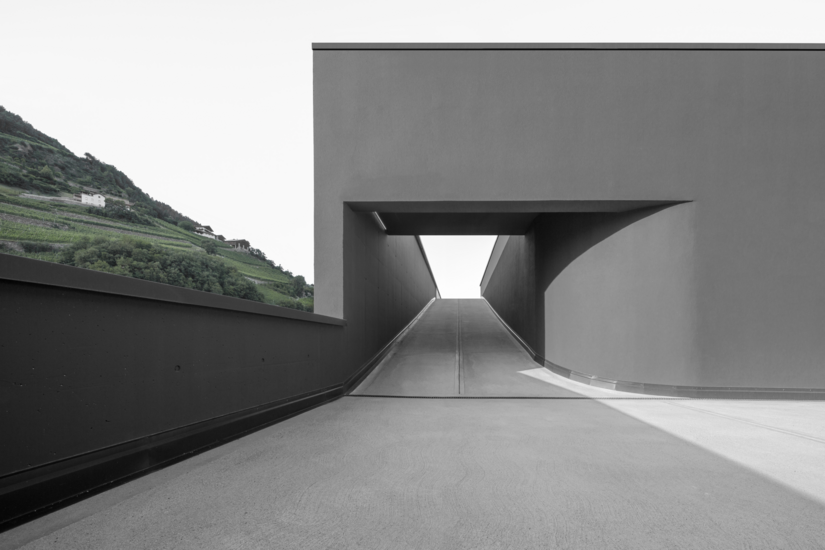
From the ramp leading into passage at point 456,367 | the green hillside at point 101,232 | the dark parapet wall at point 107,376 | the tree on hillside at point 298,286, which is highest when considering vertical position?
the green hillside at point 101,232

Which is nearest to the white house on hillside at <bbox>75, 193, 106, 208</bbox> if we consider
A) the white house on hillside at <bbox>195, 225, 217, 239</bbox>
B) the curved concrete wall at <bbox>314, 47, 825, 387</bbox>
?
the white house on hillside at <bbox>195, 225, 217, 239</bbox>

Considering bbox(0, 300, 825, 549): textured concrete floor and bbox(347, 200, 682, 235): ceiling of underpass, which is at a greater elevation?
bbox(347, 200, 682, 235): ceiling of underpass

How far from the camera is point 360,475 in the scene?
11.5 ft

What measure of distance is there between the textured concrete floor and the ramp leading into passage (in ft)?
7.28

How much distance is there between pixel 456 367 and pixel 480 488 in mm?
6960

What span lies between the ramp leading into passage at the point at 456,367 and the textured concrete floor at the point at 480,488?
2220 mm

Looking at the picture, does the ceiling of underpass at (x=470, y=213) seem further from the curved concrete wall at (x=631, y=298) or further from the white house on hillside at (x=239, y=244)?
the white house on hillside at (x=239, y=244)

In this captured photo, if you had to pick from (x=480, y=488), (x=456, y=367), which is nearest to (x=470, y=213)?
(x=456, y=367)

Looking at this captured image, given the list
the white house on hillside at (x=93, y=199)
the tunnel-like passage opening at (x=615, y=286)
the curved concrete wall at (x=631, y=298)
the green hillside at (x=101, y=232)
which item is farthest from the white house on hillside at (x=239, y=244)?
the curved concrete wall at (x=631, y=298)

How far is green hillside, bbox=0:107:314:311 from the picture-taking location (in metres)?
37.1

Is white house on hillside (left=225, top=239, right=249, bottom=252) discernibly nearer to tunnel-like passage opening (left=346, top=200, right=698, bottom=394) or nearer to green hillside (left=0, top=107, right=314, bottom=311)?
green hillside (left=0, top=107, right=314, bottom=311)

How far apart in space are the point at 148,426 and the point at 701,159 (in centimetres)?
888

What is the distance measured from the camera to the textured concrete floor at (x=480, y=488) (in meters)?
2.48

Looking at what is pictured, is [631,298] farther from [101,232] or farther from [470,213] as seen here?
[101,232]
